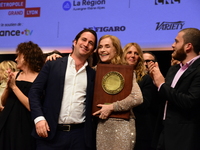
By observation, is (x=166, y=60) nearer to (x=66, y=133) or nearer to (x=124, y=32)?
(x=124, y=32)

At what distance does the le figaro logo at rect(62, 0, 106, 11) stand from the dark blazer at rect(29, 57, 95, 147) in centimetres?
219

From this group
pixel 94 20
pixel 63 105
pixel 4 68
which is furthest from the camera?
pixel 94 20

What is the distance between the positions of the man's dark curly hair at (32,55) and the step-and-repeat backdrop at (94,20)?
4.62 ft

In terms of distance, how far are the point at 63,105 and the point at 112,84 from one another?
45 centimetres

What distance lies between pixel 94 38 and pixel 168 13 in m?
1.84

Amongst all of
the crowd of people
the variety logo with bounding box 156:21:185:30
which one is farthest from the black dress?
the variety logo with bounding box 156:21:185:30

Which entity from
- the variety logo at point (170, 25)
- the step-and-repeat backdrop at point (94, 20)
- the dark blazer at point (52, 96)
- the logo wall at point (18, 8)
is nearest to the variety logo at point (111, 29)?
the step-and-repeat backdrop at point (94, 20)

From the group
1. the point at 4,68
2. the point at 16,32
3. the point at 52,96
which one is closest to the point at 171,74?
the point at 52,96

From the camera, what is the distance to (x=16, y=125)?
3109mm

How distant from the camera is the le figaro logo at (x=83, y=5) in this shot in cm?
467

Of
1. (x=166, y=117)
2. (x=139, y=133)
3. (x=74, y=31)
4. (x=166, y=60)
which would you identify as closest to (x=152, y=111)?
(x=139, y=133)

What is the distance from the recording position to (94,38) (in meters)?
2.84

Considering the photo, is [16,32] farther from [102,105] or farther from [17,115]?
[102,105]

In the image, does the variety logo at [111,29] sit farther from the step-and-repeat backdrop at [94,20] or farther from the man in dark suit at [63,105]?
the man in dark suit at [63,105]
